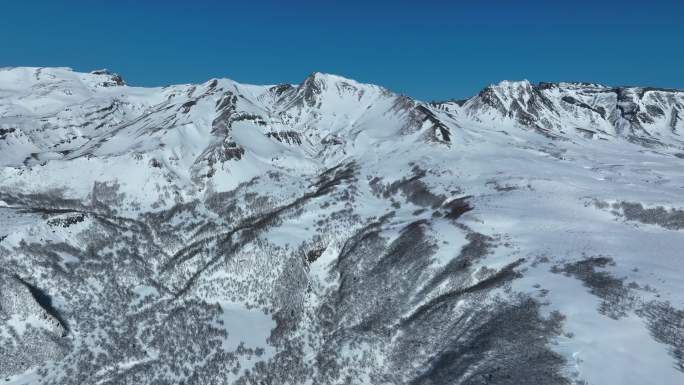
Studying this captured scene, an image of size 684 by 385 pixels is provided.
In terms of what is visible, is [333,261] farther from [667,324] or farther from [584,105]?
[584,105]

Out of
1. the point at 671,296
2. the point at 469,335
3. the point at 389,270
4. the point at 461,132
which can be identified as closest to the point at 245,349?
the point at 389,270

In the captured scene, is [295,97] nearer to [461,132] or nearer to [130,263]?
[461,132]

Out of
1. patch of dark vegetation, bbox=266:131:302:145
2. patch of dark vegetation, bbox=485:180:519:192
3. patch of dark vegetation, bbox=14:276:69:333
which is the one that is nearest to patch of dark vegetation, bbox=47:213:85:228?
patch of dark vegetation, bbox=14:276:69:333

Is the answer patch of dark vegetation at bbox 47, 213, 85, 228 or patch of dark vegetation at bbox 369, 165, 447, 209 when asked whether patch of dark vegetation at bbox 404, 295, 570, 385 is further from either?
patch of dark vegetation at bbox 47, 213, 85, 228

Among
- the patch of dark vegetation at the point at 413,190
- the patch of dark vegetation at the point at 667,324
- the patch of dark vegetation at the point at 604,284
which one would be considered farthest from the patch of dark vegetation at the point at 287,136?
the patch of dark vegetation at the point at 667,324

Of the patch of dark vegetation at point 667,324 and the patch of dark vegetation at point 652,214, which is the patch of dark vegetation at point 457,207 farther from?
the patch of dark vegetation at point 667,324
